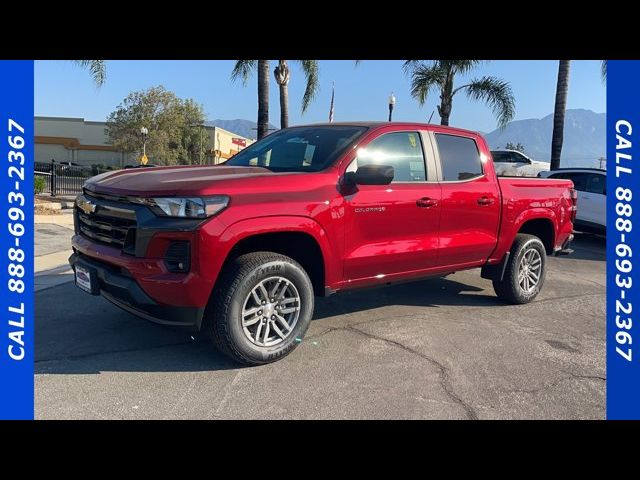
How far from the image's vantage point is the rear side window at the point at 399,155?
434 cm

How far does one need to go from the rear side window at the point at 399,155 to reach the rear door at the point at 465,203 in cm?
30

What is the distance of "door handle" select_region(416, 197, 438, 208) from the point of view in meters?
4.60

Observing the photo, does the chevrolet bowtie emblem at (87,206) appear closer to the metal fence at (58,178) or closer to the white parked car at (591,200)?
the white parked car at (591,200)

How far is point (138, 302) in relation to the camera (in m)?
3.38

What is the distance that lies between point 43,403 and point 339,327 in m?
2.61

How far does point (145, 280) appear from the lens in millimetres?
3363

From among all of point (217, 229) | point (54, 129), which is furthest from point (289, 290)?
point (54, 129)

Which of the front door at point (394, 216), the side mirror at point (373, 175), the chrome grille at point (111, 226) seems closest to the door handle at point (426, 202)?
the front door at point (394, 216)

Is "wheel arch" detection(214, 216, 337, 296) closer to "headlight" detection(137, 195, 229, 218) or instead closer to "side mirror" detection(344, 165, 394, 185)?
"headlight" detection(137, 195, 229, 218)

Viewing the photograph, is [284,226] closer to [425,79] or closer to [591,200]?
A: [591,200]

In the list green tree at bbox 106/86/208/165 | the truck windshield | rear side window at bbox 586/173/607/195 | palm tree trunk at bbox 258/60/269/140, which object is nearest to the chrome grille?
the truck windshield

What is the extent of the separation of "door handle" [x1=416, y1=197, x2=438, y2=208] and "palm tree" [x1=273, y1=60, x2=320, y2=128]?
39.2 feet

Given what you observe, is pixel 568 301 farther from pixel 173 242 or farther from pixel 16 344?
pixel 16 344

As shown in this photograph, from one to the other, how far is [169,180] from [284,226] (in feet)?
3.02
